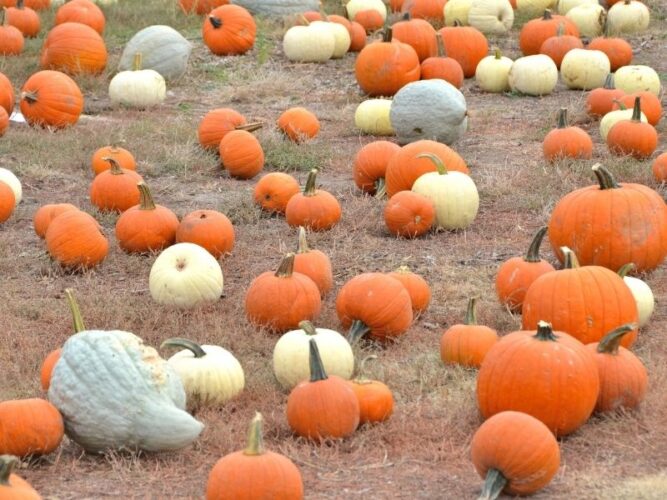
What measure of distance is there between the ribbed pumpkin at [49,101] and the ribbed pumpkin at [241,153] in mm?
1759

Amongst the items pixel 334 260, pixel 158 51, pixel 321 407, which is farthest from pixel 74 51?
pixel 321 407

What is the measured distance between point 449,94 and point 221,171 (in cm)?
182

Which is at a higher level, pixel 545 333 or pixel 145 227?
pixel 545 333

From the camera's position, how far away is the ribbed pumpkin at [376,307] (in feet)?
19.0

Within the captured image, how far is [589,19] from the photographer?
43.3 ft

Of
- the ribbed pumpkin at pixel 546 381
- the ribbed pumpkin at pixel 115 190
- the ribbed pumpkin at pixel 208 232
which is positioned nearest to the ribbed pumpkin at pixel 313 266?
the ribbed pumpkin at pixel 208 232

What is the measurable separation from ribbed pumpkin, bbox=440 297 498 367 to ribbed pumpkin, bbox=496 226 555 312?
2.24 ft

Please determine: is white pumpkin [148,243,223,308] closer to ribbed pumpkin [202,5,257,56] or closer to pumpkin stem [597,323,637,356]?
pumpkin stem [597,323,637,356]

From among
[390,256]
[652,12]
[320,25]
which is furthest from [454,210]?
[652,12]

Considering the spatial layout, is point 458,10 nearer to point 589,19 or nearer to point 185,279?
point 589,19

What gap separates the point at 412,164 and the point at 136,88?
406cm

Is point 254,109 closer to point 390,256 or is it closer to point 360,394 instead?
point 390,256

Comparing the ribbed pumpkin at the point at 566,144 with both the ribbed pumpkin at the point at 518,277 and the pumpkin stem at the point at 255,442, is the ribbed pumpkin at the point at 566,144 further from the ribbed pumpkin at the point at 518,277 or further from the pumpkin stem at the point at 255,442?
the pumpkin stem at the point at 255,442

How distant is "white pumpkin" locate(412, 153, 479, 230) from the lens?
25.0 ft
